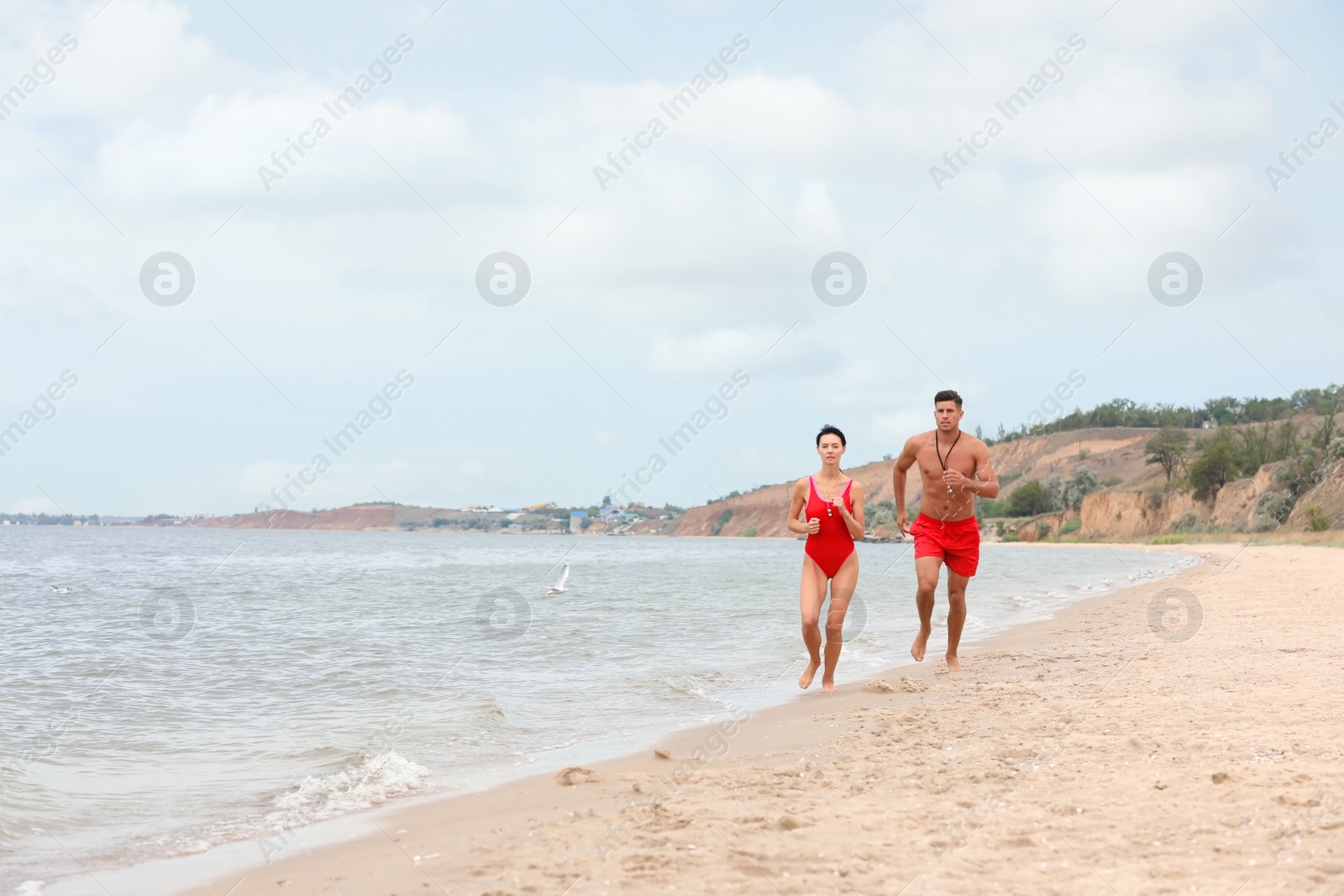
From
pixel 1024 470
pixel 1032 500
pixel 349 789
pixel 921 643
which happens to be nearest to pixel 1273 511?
pixel 1032 500

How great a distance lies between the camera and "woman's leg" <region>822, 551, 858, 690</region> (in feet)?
24.9

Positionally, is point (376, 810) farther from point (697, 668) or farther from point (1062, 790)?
point (697, 668)

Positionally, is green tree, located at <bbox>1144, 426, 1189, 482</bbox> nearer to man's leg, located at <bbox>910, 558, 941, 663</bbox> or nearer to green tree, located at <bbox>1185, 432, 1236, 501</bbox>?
green tree, located at <bbox>1185, 432, 1236, 501</bbox>

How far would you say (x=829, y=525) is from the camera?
7531 mm

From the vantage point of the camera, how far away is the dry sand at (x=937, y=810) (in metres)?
3.42

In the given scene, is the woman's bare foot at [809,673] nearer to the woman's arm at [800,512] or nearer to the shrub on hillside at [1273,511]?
the woman's arm at [800,512]

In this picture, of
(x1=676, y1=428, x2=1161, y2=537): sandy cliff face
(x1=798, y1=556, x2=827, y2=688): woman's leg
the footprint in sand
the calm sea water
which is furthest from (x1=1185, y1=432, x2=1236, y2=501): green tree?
the footprint in sand

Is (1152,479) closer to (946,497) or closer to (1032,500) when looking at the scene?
(1032,500)

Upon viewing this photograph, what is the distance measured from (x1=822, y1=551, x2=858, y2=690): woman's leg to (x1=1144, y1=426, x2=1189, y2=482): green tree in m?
80.1

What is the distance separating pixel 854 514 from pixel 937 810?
3.59 meters

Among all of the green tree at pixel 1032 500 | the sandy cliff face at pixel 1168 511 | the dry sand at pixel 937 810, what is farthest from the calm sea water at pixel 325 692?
the green tree at pixel 1032 500

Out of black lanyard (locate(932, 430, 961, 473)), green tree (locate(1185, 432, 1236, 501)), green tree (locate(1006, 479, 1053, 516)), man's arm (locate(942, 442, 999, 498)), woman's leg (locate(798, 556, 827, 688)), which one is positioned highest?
green tree (locate(1185, 432, 1236, 501))

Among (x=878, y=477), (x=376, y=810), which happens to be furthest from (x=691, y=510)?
(x=376, y=810)

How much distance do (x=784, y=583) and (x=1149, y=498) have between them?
5627 cm
